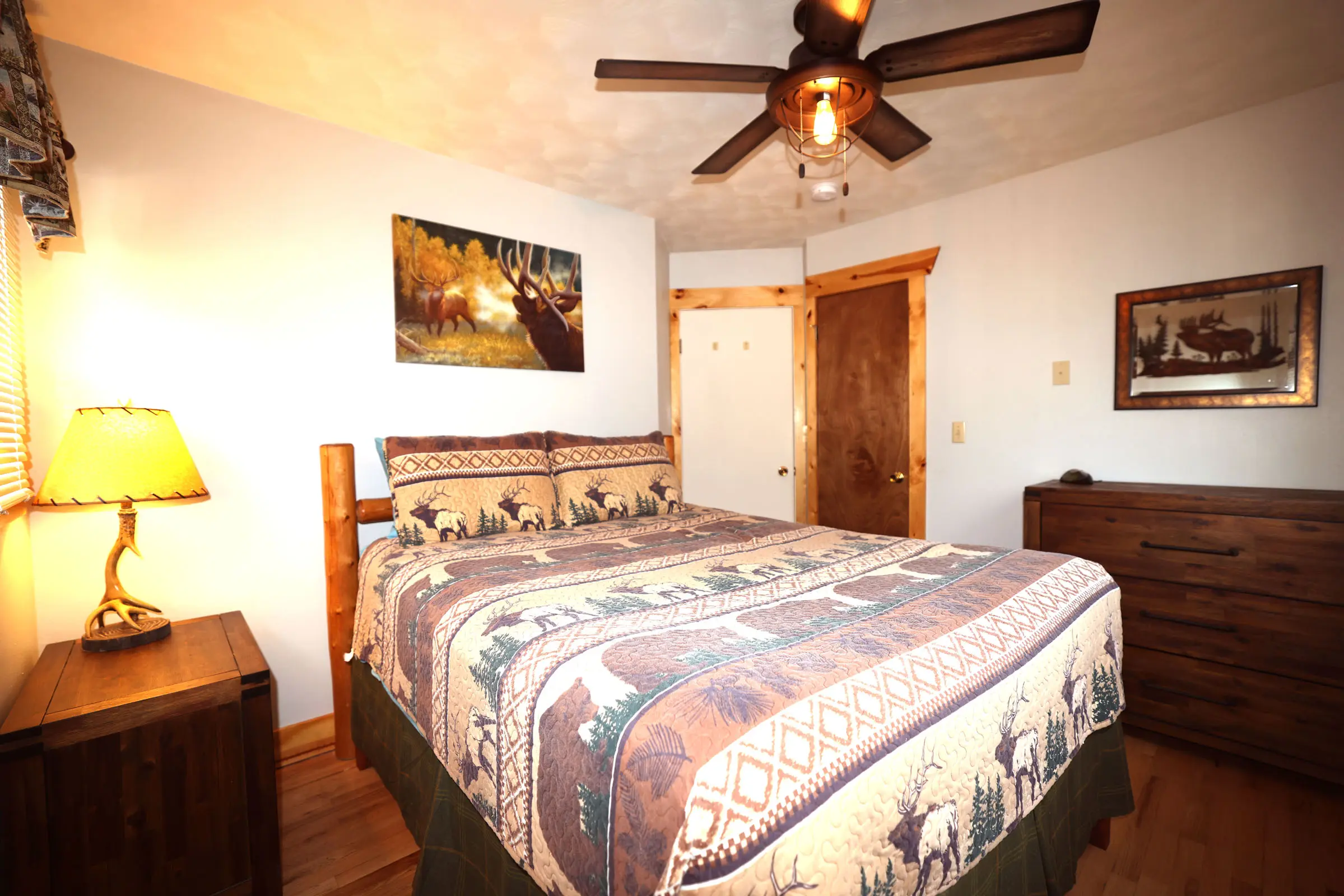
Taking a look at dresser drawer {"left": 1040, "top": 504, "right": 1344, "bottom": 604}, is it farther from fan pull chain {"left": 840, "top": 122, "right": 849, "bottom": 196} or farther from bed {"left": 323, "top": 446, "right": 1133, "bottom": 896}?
fan pull chain {"left": 840, "top": 122, "right": 849, "bottom": 196}

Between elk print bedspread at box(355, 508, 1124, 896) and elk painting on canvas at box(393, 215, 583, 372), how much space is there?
127cm

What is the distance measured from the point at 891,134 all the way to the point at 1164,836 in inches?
89.6

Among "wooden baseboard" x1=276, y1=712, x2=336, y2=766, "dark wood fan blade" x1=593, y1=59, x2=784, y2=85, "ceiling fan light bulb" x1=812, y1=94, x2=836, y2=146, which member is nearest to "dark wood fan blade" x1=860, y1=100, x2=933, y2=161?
"ceiling fan light bulb" x1=812, y1=94, x2=836, y2=146

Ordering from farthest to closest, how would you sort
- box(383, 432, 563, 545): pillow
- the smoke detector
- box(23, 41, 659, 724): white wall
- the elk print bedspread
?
the smoke detector, box(383, 432, 563, 545): pillow, box(23, 41, 659, 724): white wall, the elk print bedspread

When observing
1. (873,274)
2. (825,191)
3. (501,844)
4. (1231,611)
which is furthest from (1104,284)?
(501,844)

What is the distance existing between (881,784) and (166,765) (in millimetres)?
1575

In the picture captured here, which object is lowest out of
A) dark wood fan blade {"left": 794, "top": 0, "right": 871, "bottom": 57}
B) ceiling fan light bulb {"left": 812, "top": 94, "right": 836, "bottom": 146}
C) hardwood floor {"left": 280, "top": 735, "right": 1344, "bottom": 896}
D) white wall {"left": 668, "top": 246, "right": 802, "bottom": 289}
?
hardwood floor {"left": 280, "top": 735, "right": 1344, "bottom": 896}

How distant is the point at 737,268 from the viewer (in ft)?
12.9

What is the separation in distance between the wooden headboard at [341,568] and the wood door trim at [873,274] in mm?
2900

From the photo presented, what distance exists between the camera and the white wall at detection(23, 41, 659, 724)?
1.77 m

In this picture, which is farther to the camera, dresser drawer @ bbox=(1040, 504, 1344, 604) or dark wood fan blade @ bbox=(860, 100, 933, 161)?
dresser drawer @ bbox=(1040, 504, 1344, 604)

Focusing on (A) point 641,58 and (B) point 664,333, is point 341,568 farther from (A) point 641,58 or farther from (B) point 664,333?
(B) point 664,333

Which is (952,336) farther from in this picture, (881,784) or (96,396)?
(96,396)

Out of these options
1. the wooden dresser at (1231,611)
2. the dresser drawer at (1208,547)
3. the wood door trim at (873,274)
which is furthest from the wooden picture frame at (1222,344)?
the wood door trim at (873,274)
